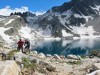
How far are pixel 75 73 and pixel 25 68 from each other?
520 centimetres

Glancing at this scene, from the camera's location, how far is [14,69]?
14547 mm

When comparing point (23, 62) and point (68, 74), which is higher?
point (23, 62)

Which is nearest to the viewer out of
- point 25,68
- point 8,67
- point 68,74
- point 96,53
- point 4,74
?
point 4,74

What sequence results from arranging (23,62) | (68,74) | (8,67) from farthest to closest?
(68,74) < (23,62) < (8,67)

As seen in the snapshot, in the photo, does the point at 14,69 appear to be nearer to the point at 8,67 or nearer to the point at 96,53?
the point at 8,67

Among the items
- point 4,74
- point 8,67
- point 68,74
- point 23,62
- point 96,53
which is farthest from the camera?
point 96,53

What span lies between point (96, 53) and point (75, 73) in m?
17.8

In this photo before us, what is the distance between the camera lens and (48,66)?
2231 centimetres

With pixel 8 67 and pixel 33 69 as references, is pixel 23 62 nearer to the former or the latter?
pixel 33 69

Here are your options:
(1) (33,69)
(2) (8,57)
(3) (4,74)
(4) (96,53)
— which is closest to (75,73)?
(1) (33,69)

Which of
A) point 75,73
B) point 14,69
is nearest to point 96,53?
point 75,73

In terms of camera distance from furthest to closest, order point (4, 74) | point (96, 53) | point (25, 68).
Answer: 1. point (96, 53)
2. point (25, 68)
3. point (4, 74)

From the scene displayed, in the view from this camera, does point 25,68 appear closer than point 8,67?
No

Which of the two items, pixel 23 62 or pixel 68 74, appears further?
pixel 68 74
